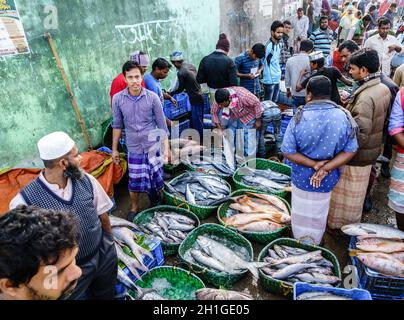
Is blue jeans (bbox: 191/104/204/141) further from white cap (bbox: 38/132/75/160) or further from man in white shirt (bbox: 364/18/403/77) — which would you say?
white cap (bbox: 38/132/75/160)

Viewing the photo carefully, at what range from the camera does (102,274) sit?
259 centimetres

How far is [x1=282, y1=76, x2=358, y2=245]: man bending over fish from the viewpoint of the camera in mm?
3336

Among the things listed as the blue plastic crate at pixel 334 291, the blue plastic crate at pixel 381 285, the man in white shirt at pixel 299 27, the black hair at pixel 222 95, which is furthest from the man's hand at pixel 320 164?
the man in white shirt at pixel 299 27

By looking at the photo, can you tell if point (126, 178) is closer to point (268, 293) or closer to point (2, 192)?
point (2, 192)

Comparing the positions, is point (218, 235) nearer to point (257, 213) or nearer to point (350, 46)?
point (257, 213)

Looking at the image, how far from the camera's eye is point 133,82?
399 cm

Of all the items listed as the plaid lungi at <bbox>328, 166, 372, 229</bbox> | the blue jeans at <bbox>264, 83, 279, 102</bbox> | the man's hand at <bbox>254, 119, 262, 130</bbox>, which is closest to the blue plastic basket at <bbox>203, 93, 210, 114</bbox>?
the blue jeans at <bbox>264, 83, 279, 102</bbox>

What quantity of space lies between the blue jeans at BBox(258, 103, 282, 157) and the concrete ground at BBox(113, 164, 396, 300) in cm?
194

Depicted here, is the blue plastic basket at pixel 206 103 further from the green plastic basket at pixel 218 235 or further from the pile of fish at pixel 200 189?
the green plastic basket at pixel 218 235

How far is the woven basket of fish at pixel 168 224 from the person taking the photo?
4.17 meters

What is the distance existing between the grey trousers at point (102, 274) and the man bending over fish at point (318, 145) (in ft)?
7.17

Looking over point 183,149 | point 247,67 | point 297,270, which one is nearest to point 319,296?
point 297,270
